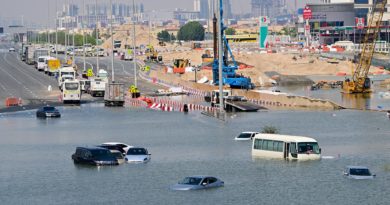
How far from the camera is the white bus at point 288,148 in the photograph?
218 feet

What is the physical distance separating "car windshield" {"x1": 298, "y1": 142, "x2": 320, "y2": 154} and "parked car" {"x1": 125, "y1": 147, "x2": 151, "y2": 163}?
968 cm

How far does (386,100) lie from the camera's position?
128 m

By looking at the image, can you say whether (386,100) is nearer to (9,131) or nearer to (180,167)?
(9,131)

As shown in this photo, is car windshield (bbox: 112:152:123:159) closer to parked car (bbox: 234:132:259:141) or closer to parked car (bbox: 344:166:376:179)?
parked car (bbox: 234:132:259:141)

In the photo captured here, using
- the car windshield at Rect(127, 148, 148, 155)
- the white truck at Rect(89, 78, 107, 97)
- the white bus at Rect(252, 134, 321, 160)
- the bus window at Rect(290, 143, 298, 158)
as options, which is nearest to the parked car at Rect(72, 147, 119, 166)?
the car windshield at Rect(127, 148, 148, 155)

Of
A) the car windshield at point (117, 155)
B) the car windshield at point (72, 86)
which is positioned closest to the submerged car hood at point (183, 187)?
the car windshield at point (117, 155)

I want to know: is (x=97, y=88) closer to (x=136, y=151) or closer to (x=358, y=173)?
(x=136, y=151)

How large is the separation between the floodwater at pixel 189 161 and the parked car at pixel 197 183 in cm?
58

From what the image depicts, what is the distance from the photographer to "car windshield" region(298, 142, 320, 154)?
66.6m

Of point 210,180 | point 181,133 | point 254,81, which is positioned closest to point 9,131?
point 181,133

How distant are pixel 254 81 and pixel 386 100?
3890cm

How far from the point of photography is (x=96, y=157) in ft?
221

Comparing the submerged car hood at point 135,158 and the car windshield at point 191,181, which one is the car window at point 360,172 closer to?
the car windshield at point 191,181

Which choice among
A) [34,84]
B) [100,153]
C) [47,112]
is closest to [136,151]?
[100,153]
